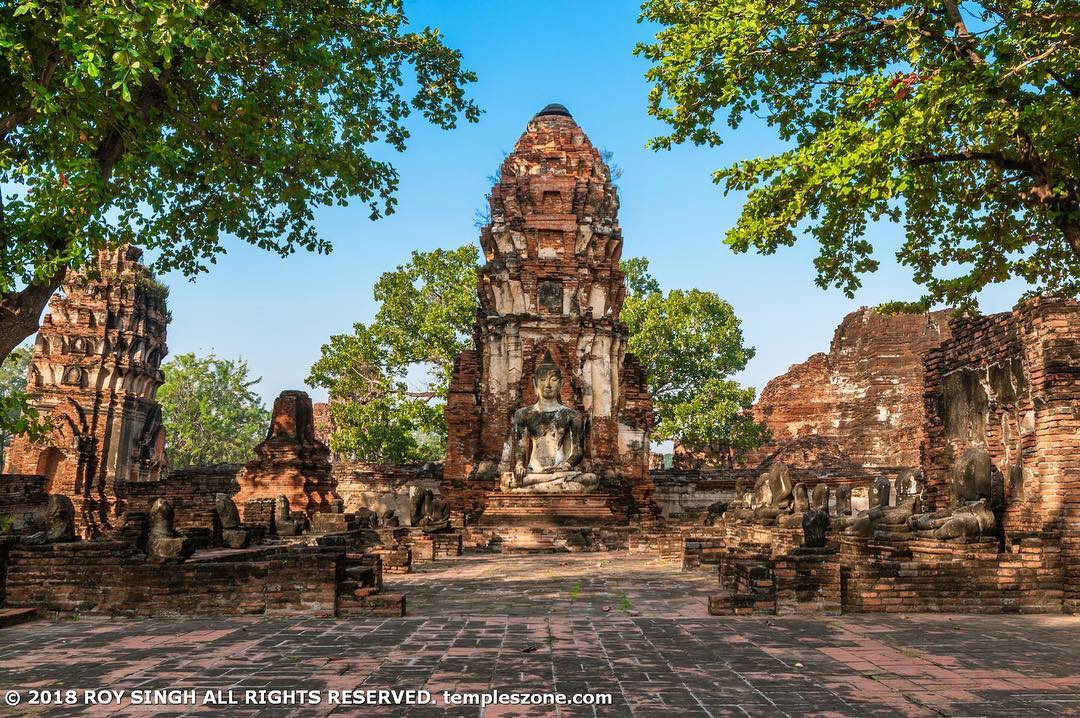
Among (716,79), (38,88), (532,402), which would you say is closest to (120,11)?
(38,88)

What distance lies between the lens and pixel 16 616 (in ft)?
24.2

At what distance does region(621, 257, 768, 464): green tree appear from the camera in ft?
99.3

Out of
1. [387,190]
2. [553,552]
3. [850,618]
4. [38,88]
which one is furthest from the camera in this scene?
[553,552]

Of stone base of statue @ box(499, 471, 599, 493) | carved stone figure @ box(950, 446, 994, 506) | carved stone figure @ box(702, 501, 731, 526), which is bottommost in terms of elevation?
carved stone figure @ box(702, 501, 731, 526)

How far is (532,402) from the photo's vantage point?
21.7 meters

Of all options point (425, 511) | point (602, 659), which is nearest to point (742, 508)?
point (425, 511)

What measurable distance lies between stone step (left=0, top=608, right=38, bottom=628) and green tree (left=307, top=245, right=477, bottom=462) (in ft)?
70.6

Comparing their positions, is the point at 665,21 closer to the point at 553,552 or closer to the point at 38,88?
the point at 38,88

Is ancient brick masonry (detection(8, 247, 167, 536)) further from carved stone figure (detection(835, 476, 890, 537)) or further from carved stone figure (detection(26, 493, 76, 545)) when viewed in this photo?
carved stone figure (detection(835, 476, 890, 537))

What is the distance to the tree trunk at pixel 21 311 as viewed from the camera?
21.2 feet

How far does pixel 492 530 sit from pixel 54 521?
9099mm

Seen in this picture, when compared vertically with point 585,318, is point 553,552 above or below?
below

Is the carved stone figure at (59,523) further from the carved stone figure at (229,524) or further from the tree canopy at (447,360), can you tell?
the tree canopy at (447,360)

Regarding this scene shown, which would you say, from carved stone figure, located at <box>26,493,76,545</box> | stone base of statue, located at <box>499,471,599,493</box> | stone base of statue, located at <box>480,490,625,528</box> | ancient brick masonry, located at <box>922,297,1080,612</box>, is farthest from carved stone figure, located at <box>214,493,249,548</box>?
ancient brick masonry, located at <box>922,297,1080,612</box>
